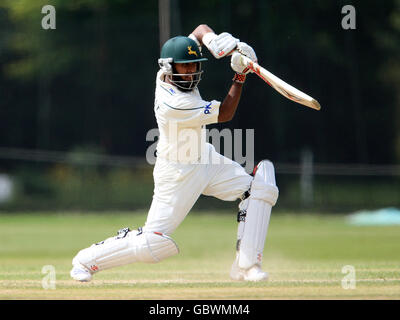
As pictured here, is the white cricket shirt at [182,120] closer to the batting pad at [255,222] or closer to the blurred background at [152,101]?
the batting pad at [255,222]

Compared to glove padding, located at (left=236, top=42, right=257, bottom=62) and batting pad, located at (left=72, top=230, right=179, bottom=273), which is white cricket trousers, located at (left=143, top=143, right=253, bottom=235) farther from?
glove padding, located at (left=236, top=42, right=257, bottom=62)

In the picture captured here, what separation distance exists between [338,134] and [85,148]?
13.9 feet

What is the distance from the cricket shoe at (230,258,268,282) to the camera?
18.2 ft

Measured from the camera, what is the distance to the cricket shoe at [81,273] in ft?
18.2

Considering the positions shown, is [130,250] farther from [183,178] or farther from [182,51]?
[182,51]

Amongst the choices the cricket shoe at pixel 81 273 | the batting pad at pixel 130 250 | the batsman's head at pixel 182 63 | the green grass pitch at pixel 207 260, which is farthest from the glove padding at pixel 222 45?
the cricket shoe at pixel 81 273

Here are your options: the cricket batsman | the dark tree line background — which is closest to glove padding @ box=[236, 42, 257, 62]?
the cricket batsman

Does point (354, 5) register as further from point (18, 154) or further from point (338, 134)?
point (18, 154)

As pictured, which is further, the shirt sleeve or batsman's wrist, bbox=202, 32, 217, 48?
batsman's wrist, bbox=202, 32, 217, 48

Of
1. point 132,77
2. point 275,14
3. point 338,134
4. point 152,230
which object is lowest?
point 152,230

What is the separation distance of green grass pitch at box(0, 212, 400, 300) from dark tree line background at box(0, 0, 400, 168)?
1303 mm

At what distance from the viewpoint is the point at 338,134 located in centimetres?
1407

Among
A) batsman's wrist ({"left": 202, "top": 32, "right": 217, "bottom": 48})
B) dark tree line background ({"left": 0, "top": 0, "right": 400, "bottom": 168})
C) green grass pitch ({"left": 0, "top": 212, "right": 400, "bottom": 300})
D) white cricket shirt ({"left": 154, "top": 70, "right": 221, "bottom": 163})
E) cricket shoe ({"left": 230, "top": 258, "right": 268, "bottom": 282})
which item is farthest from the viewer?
dark tree line background ({"left": 0, "top": 0, "right": 400, "bottom": 168})

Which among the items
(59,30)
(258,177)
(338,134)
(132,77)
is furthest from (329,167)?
(258,177)
